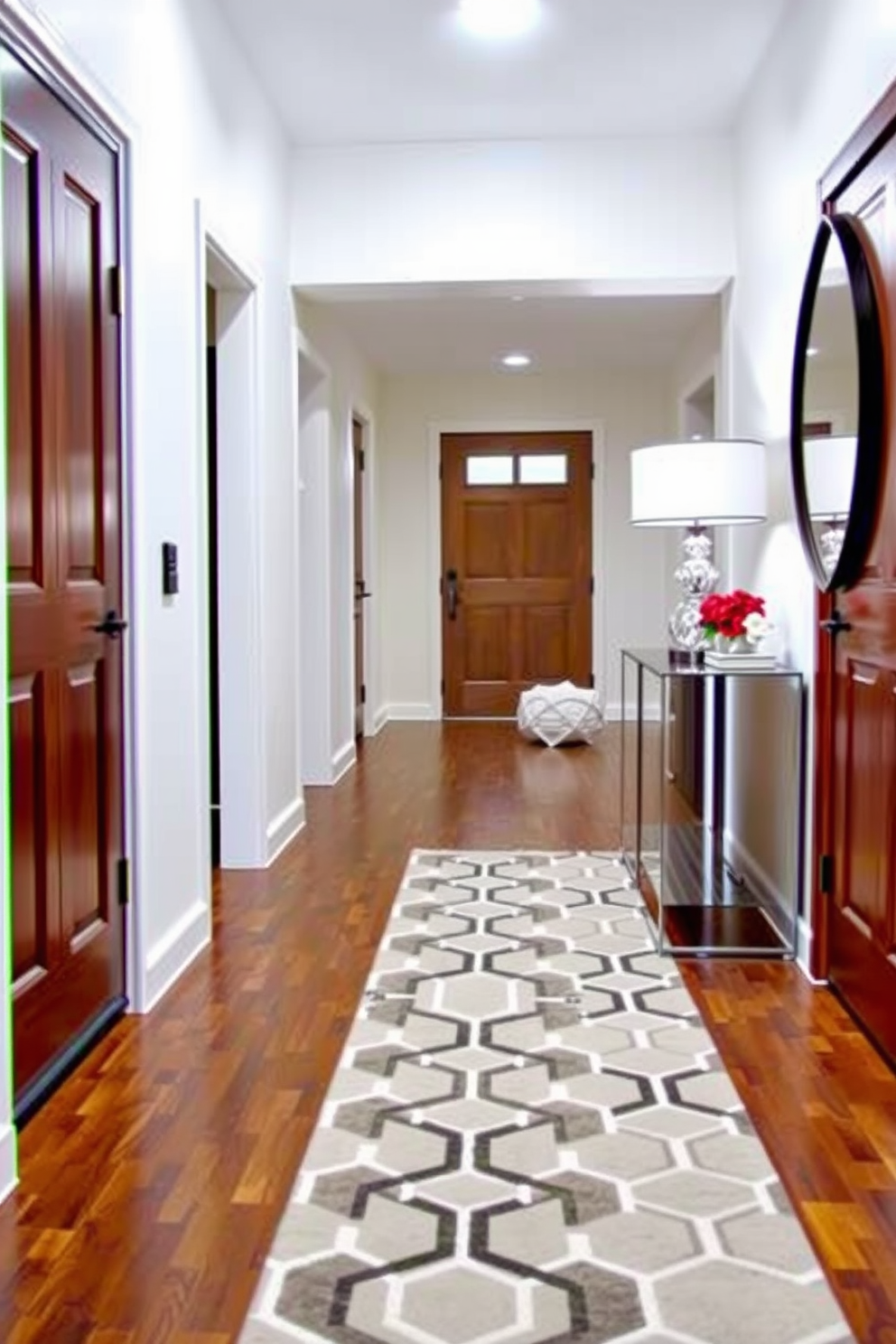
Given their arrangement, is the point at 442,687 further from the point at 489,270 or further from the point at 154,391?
the point at 154,391

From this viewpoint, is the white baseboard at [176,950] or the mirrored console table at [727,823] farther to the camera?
the mirrored console table at [727,823]

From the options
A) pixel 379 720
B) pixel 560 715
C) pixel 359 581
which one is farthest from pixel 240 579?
pixel 379 720

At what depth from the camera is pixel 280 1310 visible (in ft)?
5.26

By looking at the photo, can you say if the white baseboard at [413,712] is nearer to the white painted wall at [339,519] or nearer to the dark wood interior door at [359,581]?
the dark wood interior door at [359,581]

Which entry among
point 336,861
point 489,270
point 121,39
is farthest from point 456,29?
point 336,861

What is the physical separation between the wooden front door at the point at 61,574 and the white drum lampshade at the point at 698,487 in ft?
5.34

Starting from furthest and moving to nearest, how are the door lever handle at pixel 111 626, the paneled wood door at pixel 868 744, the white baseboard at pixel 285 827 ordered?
the white baseboard at pixel 285 827
the door lever handle at pixel 111 626
the paneled wood door at pixel 868 744

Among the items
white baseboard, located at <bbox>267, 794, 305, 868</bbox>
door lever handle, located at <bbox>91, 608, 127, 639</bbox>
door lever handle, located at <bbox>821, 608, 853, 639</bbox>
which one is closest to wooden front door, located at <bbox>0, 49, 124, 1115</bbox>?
door lever handle, located at <bbox>91, 608, 127, 639</bbox>

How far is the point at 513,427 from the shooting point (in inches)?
331

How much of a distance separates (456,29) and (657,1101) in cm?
308

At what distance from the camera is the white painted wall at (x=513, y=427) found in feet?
27.3

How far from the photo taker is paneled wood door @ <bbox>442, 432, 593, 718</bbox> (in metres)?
8.45

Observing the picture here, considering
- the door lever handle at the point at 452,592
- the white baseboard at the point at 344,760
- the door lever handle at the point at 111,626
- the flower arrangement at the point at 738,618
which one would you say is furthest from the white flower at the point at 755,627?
the door lever handle at the point at 452,592

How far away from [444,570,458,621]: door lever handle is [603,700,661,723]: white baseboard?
1.25 metres
